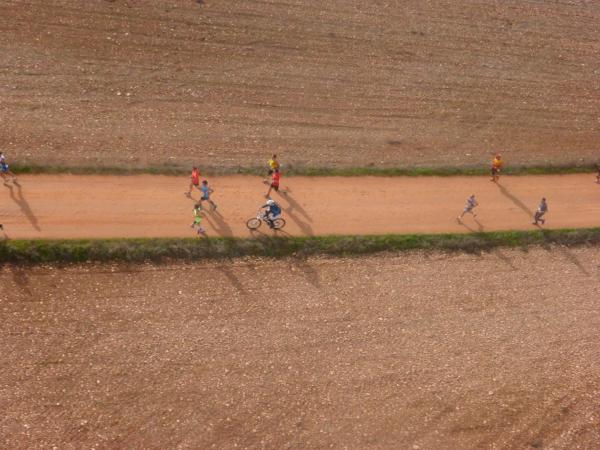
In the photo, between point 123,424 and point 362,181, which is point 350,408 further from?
point 362,181

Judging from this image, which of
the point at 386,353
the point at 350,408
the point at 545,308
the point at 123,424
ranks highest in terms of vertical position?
the point at 545,308

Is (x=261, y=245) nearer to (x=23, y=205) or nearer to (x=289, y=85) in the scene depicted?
(x=23, y=205)

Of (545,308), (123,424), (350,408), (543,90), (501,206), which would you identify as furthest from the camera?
(543,90)

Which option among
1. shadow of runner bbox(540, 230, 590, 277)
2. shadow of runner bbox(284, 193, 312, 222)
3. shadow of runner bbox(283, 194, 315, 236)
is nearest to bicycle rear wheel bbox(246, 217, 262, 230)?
shadow of runner bbox(283, 194, 315, 236)

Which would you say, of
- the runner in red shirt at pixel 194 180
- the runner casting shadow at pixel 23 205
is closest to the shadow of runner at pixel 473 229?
the runner in red shirt at pixel 194 180

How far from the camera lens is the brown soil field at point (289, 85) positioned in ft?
91.6

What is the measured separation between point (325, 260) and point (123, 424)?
10.6 meters

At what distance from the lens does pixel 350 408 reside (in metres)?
19.7

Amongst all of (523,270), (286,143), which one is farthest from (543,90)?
(286,143)

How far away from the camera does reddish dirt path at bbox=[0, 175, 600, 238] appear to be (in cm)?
2266

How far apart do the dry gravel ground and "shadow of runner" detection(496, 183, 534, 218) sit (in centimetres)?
431

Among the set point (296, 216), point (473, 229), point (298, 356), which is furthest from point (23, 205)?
point (473, 229)

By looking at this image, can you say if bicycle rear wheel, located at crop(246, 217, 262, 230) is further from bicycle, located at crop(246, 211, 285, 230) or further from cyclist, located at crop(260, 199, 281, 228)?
cyclist, located at crop(260, 199, 281, 228)

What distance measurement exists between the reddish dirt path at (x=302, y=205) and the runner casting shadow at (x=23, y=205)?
1.7 inches
